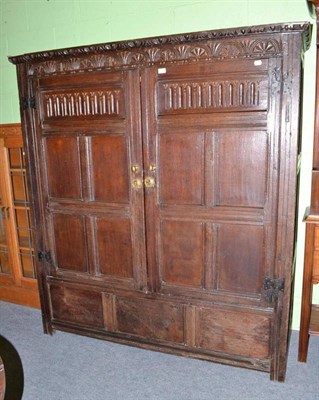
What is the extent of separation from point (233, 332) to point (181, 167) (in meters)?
1.09

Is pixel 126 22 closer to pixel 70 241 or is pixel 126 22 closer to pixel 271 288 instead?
pixel 70 241

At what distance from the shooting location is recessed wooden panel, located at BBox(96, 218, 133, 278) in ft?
7.34

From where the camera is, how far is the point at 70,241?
7.86ft

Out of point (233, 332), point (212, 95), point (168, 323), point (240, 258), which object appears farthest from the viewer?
point (168, 323)

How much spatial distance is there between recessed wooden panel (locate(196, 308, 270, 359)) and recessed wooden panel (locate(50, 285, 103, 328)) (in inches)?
29.5

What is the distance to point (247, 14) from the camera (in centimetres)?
220

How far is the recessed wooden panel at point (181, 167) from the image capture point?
6.48ft

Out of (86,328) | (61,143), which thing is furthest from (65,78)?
(86,328)

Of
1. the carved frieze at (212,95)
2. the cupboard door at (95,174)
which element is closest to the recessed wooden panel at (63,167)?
the cupboard door at (95,174)

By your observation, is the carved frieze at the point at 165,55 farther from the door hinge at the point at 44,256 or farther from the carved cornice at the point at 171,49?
the door hinge at the point at 44,256

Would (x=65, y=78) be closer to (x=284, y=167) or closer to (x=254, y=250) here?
(x=284, y=167)

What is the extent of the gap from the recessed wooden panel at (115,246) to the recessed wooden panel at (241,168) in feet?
2.25

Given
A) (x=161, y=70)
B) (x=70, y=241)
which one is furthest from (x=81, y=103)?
(x=70, y=241)

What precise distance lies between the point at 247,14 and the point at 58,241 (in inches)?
79.3
